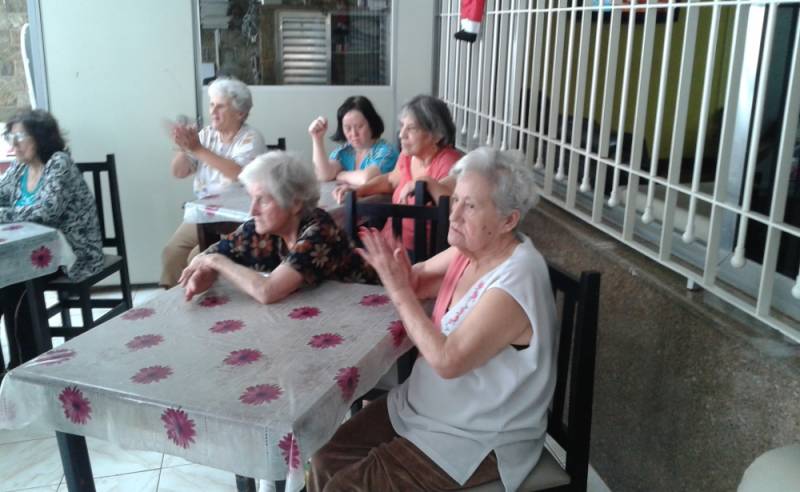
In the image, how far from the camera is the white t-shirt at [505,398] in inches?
58.9

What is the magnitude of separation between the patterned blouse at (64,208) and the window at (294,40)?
4.41 ft

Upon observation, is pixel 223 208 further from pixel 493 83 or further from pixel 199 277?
pixel 493 83

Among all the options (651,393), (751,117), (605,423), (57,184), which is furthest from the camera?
(57,184)

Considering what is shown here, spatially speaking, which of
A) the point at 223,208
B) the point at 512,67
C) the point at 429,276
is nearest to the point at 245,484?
the point at 429,276

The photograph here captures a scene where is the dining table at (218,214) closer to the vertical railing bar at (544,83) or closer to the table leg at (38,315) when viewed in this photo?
the table leg at (38,315)

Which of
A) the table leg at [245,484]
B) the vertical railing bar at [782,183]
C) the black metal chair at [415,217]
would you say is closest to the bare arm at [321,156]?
the black metal chair at [415,217]

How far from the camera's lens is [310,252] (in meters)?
1.89

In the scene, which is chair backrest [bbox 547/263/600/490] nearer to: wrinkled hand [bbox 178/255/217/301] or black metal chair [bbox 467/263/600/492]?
black metal chair [bbox 467/263/600/492]

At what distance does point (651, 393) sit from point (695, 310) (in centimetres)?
29

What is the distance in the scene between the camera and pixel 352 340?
157 centimetres

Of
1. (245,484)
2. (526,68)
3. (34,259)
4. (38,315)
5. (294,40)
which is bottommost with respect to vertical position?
(245,484)

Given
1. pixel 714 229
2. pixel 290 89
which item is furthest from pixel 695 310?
pixel 290 89

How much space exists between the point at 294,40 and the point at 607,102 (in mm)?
2536

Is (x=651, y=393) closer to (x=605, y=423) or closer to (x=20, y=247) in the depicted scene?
(x=605, y=423)
